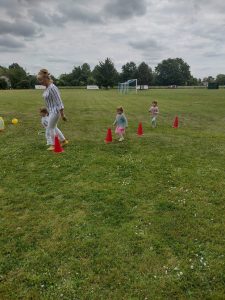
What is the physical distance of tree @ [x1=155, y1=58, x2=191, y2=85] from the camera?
149m

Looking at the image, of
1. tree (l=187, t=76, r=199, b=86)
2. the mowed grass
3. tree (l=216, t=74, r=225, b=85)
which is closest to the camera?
the mowed grass

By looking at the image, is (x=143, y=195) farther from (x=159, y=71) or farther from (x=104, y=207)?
(x=159, y=71)

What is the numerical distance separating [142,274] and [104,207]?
2.04m

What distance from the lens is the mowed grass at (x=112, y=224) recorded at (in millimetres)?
4203

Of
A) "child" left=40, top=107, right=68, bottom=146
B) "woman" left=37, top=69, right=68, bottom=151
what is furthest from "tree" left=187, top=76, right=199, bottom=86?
"woman" left=37, top=69, right=68, bottom=151

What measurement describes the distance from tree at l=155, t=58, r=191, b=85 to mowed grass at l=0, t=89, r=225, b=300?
5678 inches

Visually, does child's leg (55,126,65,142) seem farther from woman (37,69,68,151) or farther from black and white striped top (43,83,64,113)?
black and white striped top (43,83,64,113)

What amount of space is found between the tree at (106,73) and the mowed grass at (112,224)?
9677 centimetres

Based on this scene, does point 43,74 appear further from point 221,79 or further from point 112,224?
point 221,79

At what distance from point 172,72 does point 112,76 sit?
5280 cm

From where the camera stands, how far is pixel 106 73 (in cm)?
10412

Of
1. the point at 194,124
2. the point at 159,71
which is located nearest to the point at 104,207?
the point at 194,124

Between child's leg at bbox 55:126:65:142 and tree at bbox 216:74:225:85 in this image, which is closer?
child's leg at bbox 55:126:65:142

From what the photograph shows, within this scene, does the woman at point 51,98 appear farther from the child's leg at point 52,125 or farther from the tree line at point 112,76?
the tree line at point 112,76
